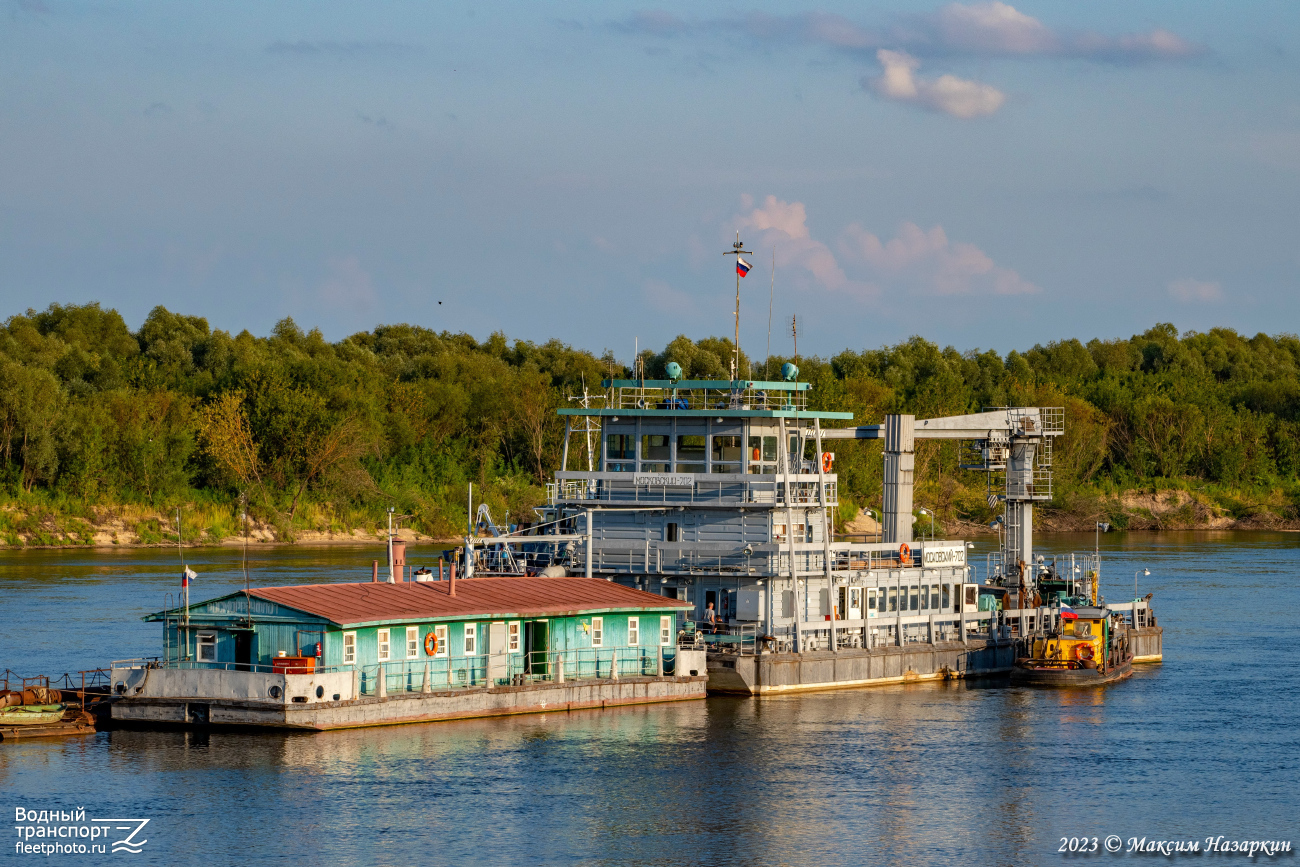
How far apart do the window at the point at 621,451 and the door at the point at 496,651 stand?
9262 millimetres

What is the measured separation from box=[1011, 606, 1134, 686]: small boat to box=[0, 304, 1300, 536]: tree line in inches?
1744

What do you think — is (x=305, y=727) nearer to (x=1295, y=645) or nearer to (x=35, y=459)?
(x=1295, y=645)

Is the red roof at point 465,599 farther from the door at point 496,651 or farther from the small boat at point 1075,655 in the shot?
the small boat at point 1075,655

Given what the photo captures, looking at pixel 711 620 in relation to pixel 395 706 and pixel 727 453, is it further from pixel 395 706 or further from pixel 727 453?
pixel 395 706

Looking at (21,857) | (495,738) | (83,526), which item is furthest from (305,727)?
(83,526)

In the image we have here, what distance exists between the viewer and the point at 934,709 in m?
51.8

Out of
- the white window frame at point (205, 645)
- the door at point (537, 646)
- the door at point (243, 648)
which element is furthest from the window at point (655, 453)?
the white window frame at point (205, 645)

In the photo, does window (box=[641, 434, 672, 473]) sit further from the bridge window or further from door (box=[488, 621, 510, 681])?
the bridge window

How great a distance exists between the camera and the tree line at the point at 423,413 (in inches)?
4473

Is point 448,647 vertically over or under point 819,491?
under

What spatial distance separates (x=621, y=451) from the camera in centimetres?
5484

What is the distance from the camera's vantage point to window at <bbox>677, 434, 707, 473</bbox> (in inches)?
2122

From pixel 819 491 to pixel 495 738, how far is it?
1493cm

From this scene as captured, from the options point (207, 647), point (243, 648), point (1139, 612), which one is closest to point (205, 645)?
point (207, 647)
